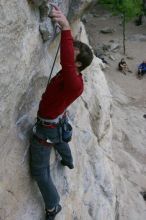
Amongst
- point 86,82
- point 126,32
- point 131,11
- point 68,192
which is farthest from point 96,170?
point 126,32

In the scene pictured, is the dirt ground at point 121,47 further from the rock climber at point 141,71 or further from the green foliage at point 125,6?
the green foliage at point 125,6

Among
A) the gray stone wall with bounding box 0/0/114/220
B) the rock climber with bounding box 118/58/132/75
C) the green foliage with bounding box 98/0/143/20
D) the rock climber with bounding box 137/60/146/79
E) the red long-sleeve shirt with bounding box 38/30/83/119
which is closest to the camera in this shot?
the red long-sleeve shirt with bounding box 38/30/83/119

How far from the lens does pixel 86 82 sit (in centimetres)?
1214

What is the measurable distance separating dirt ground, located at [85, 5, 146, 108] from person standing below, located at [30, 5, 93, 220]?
1484cm

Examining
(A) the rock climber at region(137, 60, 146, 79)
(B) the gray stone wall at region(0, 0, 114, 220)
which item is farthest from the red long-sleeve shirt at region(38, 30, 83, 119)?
(A) the rock climber at region(137, 60, 146, 79)

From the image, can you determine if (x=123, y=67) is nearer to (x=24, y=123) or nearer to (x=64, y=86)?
(x=24, y=123)

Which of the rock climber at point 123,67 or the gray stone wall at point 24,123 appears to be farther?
the rock climber at point 123,67

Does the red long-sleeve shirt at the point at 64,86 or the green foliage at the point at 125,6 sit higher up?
the red long-sleeve shirt at the point at 64,86

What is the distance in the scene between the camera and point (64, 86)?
19.6ft

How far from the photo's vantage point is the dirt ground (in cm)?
2344

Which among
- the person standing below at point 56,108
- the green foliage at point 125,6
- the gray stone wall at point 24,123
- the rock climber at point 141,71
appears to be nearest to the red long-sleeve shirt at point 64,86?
the person standing below at point 56,108

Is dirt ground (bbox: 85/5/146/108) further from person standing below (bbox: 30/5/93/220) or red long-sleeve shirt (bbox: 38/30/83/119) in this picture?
red long-sleeve shirt (bbox: 38/30/83/119)

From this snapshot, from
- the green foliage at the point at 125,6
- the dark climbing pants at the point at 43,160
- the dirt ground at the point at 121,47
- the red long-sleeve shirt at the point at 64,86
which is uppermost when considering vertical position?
the red long-sleeve shirt at the point at 64,86

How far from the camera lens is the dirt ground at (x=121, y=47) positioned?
23438 mm
